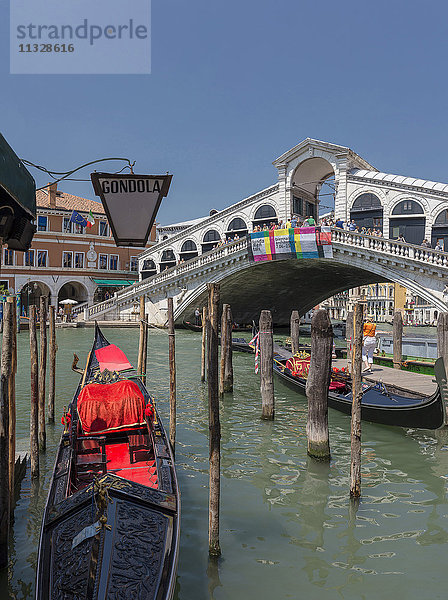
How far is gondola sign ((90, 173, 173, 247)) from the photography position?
3865 mm

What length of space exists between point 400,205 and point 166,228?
22934 millimetres

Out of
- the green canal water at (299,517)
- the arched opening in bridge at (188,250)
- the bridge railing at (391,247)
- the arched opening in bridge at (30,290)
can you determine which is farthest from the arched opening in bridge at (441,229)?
the arched opening in bridge at (30,290)

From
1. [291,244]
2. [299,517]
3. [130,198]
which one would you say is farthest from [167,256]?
→ [130,198]

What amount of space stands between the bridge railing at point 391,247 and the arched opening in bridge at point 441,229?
9.39 ft

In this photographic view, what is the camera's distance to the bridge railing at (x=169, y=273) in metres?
21.5

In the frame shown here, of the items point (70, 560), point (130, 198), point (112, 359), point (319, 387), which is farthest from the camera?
point (112, 359)

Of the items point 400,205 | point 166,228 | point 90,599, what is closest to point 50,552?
point 90,599

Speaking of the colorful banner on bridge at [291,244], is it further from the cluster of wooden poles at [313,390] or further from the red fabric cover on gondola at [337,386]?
the cluster of wooden poles at [313,390]

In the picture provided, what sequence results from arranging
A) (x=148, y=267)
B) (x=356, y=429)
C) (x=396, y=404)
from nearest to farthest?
1. (x=356, y=429)
2. (x=396, y=404)
3. (x=148, y=267)

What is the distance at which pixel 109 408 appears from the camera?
5.21 meters

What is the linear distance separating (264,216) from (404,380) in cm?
1696

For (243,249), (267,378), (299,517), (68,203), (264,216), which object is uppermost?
(68,203)

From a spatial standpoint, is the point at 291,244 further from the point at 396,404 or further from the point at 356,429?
the point at 356,429

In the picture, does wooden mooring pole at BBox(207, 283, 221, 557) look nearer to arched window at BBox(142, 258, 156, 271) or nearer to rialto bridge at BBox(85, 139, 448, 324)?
rialto bridge at BBox(85, 139, 448, 324)
